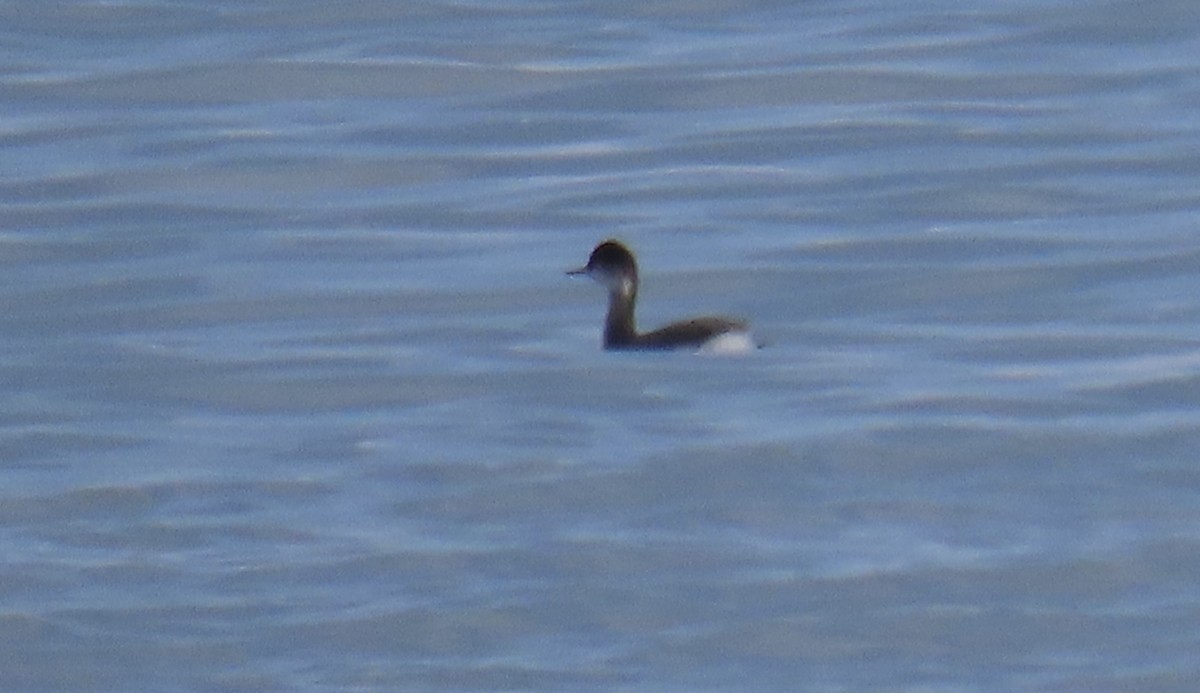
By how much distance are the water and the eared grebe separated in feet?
0.57

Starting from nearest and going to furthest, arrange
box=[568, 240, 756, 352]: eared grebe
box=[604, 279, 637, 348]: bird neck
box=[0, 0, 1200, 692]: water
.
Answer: box=[0, 0, 1200, 692]: water, box=[568, 240, 756, 352]: eared grebe, box=[604, 279, 637, 348]: bird neck

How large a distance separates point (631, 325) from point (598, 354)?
18cm

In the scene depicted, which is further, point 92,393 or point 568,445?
point 92,393

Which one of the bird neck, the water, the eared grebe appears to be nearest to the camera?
the water

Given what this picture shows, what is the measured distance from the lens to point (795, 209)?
12.7 metres

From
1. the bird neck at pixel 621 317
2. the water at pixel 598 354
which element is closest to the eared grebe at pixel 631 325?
the bird neck at pixel 621 317

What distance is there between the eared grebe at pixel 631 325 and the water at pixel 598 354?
174 mm

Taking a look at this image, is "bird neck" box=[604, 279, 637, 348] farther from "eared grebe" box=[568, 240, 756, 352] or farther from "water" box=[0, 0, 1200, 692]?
"water" box=[0, 0, 1200, 692]

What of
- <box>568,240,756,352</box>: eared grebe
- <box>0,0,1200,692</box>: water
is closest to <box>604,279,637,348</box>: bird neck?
<box>568,240,756,352</box>: eared grebe

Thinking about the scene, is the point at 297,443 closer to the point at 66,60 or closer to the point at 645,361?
the point at 645,361

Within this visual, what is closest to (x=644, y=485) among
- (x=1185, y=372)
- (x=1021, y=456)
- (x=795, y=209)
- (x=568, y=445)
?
(x=568, y=445)

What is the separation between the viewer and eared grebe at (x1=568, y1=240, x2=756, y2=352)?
10.1 m

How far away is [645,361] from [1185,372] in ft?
5.82

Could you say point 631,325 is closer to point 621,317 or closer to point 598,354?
point 621,317
